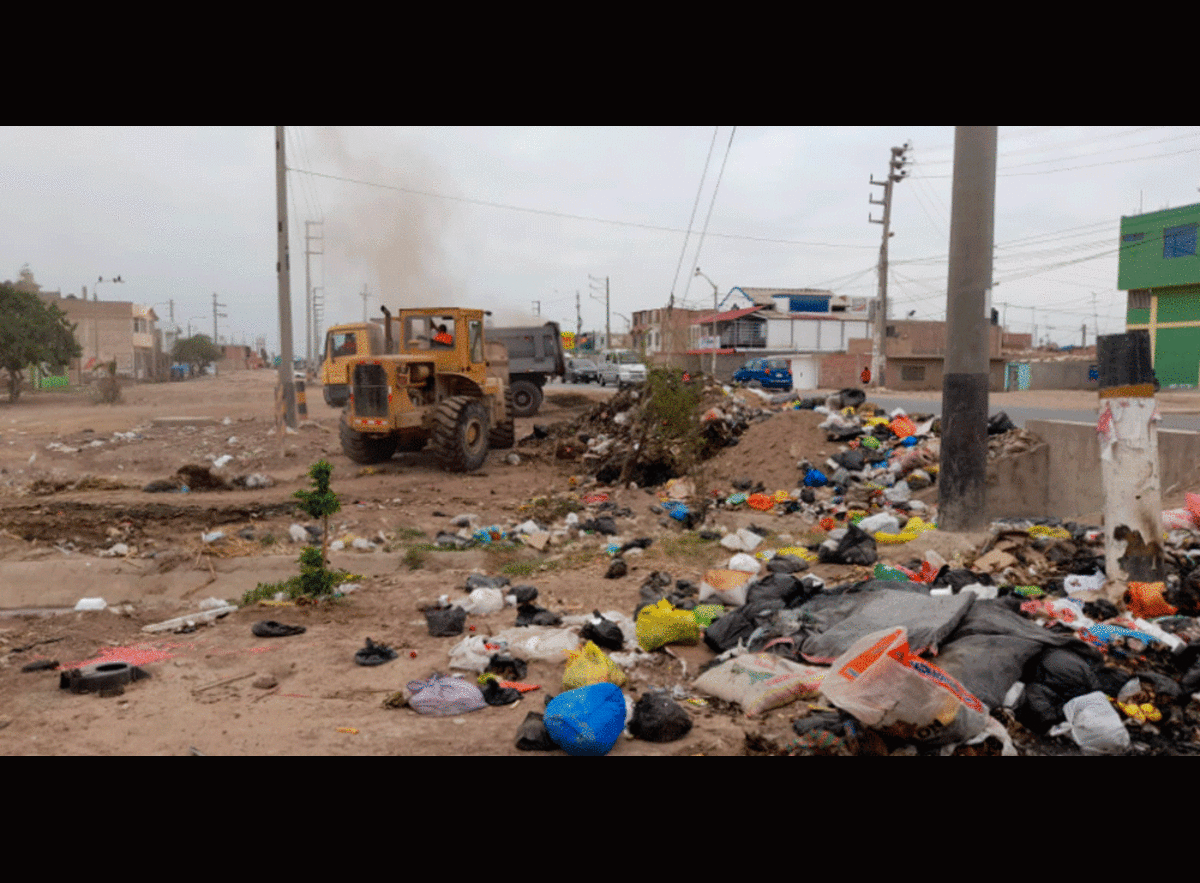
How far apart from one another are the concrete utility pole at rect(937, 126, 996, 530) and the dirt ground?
0.39 metres

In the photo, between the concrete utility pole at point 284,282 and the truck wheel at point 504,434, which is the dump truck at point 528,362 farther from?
the truck wheel at point 504,434

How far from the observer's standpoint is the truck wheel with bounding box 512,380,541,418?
21.8 meters

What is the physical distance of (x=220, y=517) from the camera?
9.38 m

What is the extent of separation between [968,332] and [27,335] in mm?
32054

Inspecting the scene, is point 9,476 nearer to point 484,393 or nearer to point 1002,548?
point 484,393

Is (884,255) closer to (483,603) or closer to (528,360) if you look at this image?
(528,360)

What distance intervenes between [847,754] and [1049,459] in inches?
274

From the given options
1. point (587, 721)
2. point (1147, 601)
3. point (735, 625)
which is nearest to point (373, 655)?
point (587, 721)

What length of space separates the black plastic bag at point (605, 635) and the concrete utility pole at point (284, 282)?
560 inches

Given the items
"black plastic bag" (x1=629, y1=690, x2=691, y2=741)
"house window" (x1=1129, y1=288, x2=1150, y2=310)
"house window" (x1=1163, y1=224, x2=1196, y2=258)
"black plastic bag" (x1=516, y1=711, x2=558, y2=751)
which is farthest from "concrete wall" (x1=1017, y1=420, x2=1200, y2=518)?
"house window" (x1=1129, y1=288, x2=1150, y2=310)

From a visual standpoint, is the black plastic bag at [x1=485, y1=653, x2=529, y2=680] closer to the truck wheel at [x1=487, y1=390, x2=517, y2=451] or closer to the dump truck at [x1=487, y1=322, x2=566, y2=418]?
the truck wheel at [x1=487, y1=390, x2=517, y2=451]

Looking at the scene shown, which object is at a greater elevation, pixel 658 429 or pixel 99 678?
pixel 658 429

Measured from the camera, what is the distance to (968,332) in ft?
22.8

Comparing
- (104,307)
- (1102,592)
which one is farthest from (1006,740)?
(104,307)
